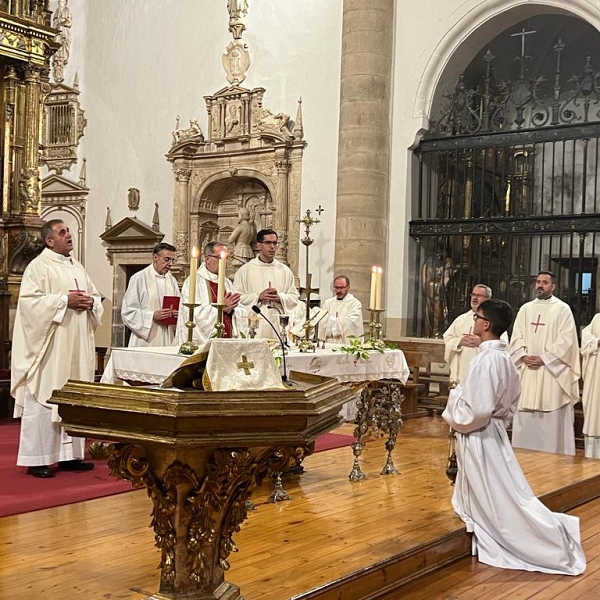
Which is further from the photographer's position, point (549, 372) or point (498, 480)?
point (549, 372)

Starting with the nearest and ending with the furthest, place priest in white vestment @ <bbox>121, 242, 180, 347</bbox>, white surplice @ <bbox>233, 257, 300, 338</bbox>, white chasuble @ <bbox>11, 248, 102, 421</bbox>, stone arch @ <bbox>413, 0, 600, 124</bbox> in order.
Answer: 1. white chasuble @ <bbox>11, 248, 102, 421</bbox>
2. white surplice @ <bbox>233, 257, 300, 338</bbox>
3. priest in white vestment @ <bbox>121, 242, 180, 347</bbox>
4. stone arch @ <bbox>413, 0, 600, 124</bbox>

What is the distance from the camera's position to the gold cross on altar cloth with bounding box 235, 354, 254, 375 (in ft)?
9.91

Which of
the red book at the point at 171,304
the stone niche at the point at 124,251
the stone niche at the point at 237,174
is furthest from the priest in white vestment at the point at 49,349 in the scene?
the stone niche at the point at 124,251

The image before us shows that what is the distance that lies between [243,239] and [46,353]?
7.53 meters

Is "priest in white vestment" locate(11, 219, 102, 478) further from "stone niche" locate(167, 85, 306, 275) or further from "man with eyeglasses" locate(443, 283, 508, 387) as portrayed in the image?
"stone niche" locate(167, 85, 306, 275)

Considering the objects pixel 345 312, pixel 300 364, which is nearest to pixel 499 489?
pixel 300 364

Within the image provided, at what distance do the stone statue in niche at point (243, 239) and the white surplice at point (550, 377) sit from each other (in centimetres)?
575

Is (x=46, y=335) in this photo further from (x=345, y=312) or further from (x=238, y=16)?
(x=238, y=16)

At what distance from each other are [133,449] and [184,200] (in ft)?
37.3

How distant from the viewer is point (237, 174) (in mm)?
13438

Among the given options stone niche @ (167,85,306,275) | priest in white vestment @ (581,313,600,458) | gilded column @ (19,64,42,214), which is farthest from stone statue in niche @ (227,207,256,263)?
priest in white vestment @ (581,313,600,458)

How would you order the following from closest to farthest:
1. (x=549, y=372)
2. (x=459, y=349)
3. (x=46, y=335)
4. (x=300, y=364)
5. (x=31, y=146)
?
(x=300, y=364), (x=46, y=335), (x=549, y=372), (x=459, y=349), (x=31, y=146)

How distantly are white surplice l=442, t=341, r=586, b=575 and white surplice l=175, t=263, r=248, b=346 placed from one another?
2.37m

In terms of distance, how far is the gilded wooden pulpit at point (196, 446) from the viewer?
9.04 ft
